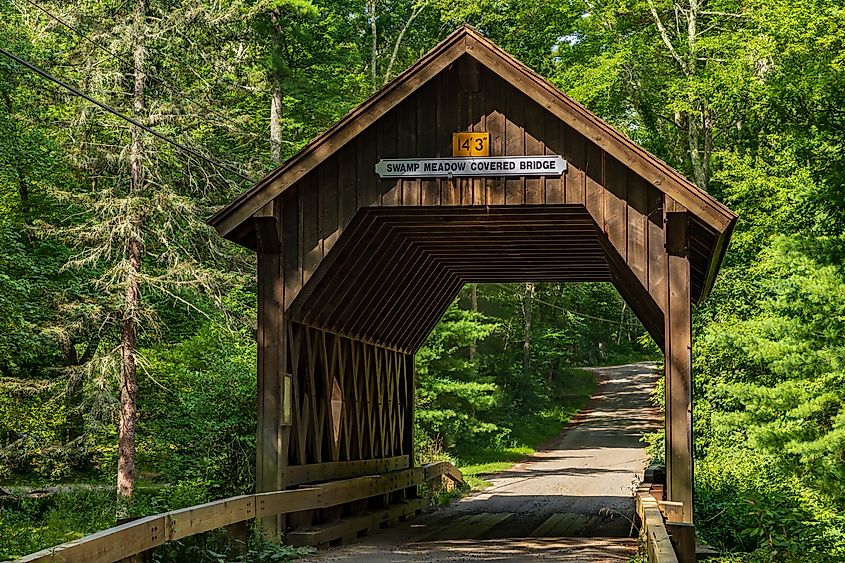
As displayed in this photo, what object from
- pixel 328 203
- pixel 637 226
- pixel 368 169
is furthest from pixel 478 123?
pixel 637 226

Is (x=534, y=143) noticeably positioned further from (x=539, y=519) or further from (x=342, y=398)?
(x=539, y=519)

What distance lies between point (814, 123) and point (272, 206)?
8.90 m

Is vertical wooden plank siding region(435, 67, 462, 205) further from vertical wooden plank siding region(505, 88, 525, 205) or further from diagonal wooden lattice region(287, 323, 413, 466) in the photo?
diagonal wooden lattice region(287, 323, 413, 466)

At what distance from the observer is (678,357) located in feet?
36.0

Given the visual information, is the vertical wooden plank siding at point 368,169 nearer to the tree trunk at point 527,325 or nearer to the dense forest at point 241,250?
the dense forest at point 241,250

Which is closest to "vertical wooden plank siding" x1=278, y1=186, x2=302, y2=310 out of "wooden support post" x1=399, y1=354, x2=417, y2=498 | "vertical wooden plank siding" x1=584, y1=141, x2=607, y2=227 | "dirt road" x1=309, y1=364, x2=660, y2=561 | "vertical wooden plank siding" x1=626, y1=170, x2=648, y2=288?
"dirt road" x1=309, y1=364, x2=660, y2=561

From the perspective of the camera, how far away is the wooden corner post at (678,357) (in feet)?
35.5

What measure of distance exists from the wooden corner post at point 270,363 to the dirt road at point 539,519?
108 centimetres

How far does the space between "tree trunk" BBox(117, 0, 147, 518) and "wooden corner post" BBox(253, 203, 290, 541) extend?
33.9 feet

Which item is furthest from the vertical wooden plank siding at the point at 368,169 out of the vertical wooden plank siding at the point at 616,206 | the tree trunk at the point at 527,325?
the tree trunk at the point at 527,325

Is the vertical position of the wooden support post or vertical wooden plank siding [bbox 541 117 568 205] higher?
vertical wooden plank siding [bbox 541 117 568 205]

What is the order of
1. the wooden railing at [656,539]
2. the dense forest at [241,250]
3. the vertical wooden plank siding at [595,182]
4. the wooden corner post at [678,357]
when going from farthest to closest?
the dense forest at [241,250] → the vertical wooden plank siding at [595,182] → the wooden corner post at [678,357] → the wooden railing at [656,539]

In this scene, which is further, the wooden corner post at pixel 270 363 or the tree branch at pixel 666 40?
the tree branch at pixel 666 40

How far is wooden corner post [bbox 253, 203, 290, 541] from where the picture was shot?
11547mm
